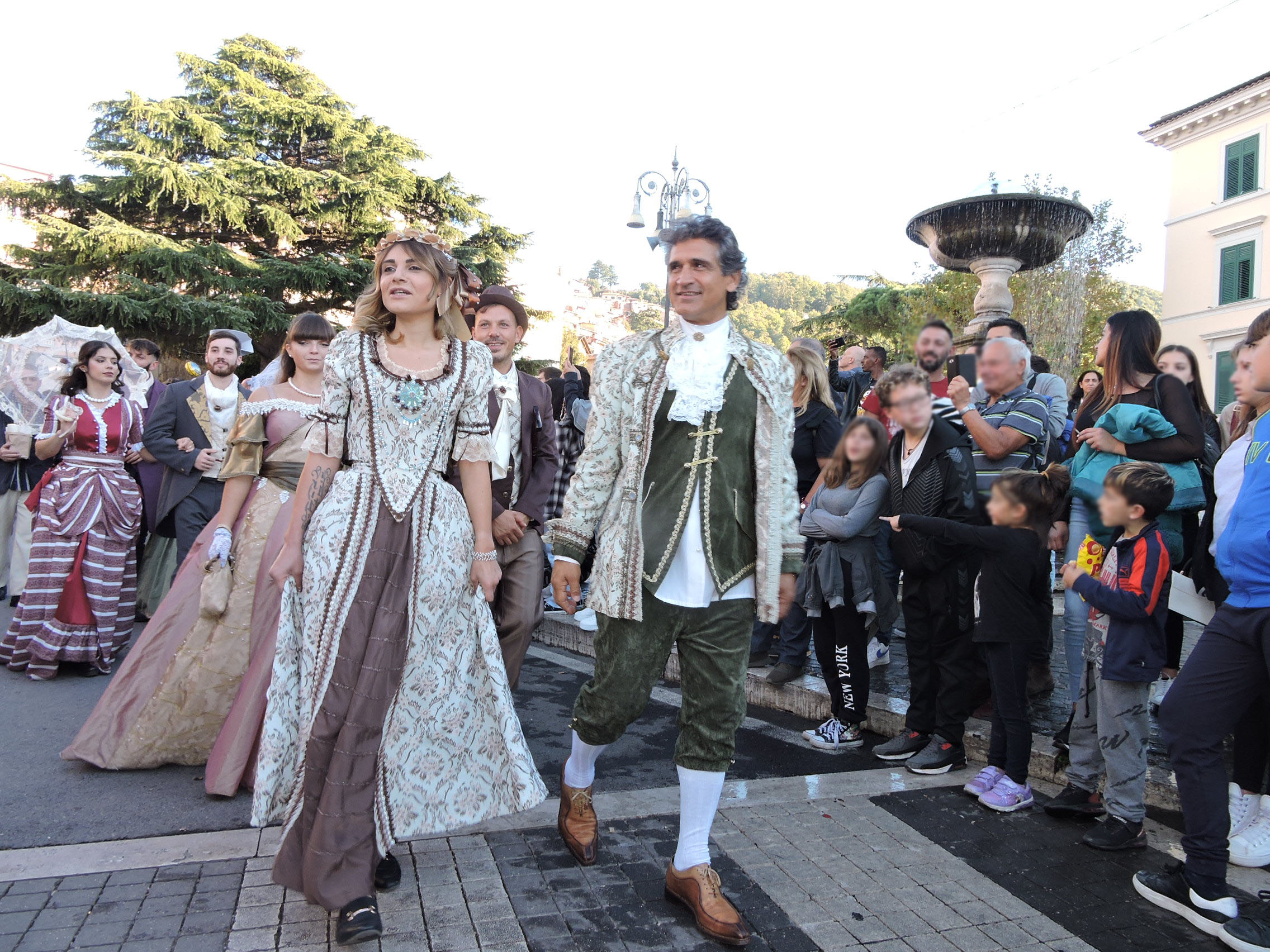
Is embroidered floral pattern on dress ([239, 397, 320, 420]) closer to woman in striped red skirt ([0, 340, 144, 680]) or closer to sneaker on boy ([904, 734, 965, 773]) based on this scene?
woman in striped red skirt ([0, 340, 144, 680])

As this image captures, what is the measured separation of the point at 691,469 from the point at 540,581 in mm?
1411

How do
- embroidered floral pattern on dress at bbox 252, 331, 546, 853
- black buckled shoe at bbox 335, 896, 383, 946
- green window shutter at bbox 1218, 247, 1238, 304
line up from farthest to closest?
green window shutter at bbox 1218, 247, 1238, 304, embroidered floral pattern on dress at bbox 252, 331, 546, 853, black buckled shoe at bbox 335, 896, 383, 946

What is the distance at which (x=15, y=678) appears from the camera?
5.78 meters

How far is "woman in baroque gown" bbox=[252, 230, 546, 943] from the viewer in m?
2.75

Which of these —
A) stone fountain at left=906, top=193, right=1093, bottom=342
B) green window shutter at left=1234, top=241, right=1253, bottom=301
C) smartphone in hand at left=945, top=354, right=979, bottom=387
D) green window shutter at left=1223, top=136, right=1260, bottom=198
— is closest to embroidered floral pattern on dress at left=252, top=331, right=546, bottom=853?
smartphone in hand at left=945, top=354, right=979, bottom=387

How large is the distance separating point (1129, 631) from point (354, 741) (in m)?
2.95

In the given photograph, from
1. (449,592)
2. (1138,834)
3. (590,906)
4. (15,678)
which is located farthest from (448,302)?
(15,678)

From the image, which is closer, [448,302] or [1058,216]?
[448,302]

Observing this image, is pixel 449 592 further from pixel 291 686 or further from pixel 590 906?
pixel 590 906

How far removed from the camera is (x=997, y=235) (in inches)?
377

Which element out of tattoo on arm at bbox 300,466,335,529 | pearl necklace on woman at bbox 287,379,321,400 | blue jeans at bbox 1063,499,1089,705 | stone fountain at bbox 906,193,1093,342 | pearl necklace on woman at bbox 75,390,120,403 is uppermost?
stone fountain at bbox 906,193,1093,342

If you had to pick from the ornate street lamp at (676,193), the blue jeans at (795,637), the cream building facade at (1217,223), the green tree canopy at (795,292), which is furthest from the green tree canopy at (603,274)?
the blue jeans at (795,637)

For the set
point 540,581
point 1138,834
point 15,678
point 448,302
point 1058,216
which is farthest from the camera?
point 1058,216

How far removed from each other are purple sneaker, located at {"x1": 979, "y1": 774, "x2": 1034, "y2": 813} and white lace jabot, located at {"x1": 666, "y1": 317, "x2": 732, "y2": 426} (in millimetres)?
2223
